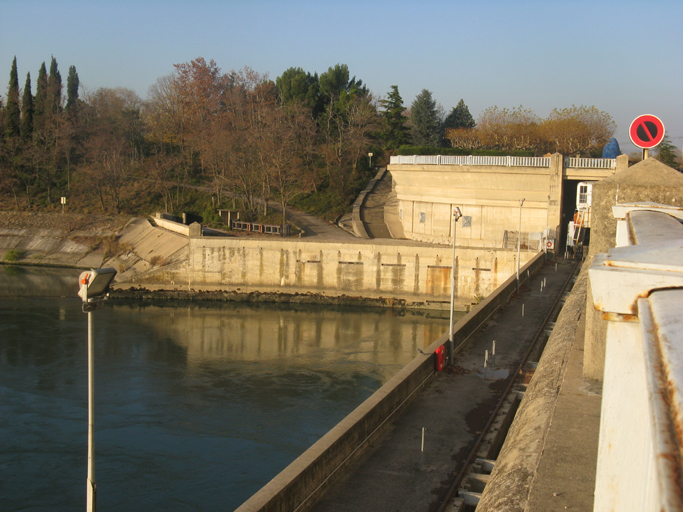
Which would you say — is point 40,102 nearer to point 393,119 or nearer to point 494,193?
point 393,119

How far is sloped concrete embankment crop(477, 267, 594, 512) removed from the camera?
712 centimetres

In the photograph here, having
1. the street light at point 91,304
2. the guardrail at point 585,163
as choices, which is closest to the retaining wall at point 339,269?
the guardrail at point 585,163

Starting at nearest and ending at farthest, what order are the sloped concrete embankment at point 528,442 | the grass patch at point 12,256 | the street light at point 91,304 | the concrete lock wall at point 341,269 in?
the sloped concrete embankment at point 528,442
the street light at point 91,304
the concrete lock wall at point 341,269
the grass patch at point 12,256

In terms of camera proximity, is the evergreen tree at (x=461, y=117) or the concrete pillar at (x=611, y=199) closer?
the concrete pillar at (x=611, y=199)

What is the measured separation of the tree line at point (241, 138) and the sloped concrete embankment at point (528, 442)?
38612 mm

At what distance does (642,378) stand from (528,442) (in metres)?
6.10

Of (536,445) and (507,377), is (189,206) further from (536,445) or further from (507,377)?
(536,445)

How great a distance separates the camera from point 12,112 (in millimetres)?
62125

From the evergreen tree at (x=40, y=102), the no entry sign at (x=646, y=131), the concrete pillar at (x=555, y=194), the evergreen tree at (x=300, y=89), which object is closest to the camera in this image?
the no entry sign at (x=646, y=131)

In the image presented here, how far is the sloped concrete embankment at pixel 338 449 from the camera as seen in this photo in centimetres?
929

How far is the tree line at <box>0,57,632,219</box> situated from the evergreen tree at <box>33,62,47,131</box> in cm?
15

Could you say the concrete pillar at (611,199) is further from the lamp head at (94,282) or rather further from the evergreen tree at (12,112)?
the evergreen tree at (12,112)

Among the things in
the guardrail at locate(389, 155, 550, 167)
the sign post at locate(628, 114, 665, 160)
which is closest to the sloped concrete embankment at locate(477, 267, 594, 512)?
the sign post at locate(628, 114, 665, 160)

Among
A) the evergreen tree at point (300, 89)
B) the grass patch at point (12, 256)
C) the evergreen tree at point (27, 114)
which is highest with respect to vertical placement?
the evergreen tree at point (300, 89)
